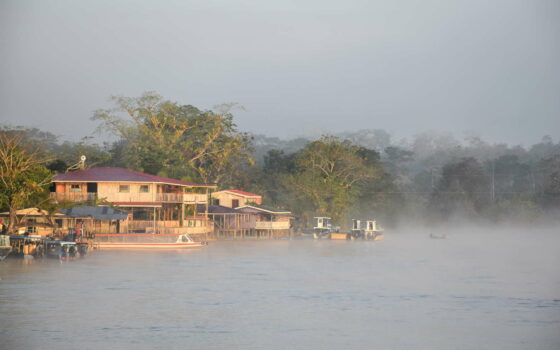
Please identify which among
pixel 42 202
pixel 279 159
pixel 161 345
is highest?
pixel 279 159

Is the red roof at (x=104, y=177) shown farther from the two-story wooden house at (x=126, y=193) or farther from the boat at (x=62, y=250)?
the boat at (x=62, y=250)

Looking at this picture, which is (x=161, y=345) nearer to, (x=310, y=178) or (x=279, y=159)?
(x=310, y=178)

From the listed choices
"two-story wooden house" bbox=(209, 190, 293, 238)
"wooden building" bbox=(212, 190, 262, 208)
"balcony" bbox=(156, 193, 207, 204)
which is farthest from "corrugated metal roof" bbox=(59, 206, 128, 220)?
"wooden building" bbox=(212, 190, 262, 208)

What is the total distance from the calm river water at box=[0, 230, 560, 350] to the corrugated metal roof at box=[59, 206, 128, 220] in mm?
3426

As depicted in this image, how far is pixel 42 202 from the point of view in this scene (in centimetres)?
4450

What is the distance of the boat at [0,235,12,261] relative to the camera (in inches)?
1502

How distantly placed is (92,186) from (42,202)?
870 centimetres

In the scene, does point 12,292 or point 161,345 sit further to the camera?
point 12,292

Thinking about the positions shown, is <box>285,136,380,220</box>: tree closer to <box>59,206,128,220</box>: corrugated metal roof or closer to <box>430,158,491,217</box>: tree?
<box>430,158,491,217</box>: tree

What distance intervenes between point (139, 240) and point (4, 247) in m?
13.3

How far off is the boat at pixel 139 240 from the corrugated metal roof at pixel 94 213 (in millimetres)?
2647

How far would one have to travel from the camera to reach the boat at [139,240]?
5022 centimetres

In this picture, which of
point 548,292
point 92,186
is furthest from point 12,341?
point 92,186

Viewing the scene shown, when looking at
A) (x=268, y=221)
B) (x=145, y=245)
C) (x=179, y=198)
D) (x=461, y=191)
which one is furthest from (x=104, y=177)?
(x=461, y=191)
